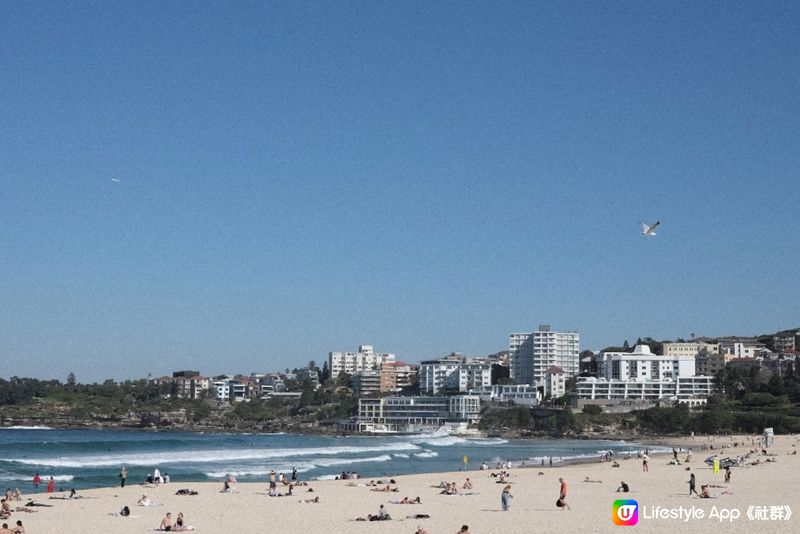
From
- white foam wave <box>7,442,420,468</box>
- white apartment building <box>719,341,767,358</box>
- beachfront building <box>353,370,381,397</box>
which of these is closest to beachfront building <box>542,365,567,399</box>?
white apartment building <box>719,341,767,358</box>

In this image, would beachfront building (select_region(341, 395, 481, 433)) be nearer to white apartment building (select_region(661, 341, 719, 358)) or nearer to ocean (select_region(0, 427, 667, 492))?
ocean (select_region(0, 427, 667, 492))

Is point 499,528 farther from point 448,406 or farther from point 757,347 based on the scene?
point 757,347

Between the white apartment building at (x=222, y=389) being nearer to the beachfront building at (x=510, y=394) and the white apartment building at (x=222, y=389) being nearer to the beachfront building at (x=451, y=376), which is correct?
the beachfront building at (x=451, y=376)

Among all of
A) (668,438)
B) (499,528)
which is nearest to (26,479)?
(499,528)

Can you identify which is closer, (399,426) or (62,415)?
(399,426)

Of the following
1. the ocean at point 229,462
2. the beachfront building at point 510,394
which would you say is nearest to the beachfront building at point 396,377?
the beachfront building at point 510,394

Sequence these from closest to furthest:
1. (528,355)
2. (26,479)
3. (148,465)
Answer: (26,479), (148,465), (528,355)
